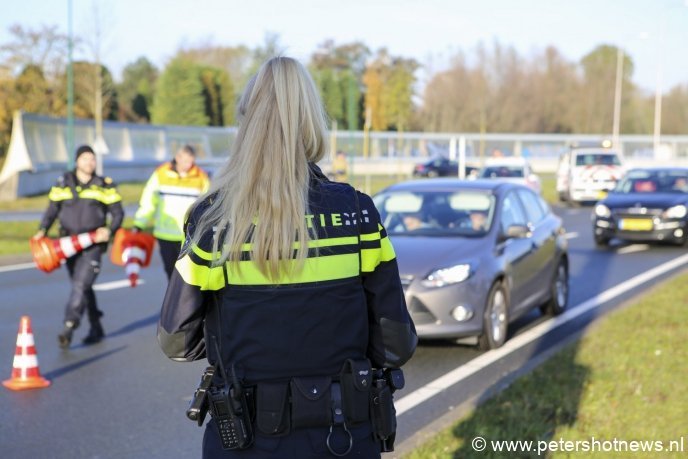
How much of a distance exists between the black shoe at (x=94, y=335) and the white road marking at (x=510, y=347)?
3355mm

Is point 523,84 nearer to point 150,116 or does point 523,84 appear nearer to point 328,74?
point 328,74

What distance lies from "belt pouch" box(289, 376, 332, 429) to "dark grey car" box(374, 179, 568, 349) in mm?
5487

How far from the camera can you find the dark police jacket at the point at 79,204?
29.0 feet

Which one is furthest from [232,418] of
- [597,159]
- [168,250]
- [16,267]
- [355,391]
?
[597,159]

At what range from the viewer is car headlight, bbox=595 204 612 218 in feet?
58.7

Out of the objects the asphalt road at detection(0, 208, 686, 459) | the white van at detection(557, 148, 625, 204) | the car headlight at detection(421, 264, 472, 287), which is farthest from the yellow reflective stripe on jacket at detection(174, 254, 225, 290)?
the white van at detection(557, 148, 625, 204)

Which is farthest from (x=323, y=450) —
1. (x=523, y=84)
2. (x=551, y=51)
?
(x=551, y=51)

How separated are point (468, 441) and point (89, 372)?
362 cm

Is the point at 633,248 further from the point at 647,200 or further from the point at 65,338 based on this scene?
the point at 65,338

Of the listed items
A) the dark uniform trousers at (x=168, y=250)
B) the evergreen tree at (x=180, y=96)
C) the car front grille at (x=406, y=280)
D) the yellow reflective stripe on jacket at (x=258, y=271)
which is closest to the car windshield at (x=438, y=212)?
the car front grille at (x=406, y=280)

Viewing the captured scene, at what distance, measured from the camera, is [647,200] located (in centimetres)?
1798

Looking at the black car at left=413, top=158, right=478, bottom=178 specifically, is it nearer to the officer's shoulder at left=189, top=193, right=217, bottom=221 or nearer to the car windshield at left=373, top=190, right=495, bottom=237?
the car windshield at left=373, top=190, right=495, bottom=237

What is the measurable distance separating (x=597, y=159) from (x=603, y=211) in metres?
15.9

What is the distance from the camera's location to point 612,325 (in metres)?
9.05
